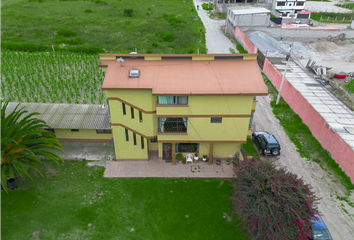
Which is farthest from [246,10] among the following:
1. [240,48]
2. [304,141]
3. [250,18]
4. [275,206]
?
[275,206]

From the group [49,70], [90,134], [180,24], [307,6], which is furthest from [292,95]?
[307,6]

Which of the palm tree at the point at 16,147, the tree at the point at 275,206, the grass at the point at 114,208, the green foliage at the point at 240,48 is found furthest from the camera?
the green foliage at the point at 240,48

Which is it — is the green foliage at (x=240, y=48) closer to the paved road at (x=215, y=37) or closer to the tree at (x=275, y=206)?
the paved road at (x=215, y=37)

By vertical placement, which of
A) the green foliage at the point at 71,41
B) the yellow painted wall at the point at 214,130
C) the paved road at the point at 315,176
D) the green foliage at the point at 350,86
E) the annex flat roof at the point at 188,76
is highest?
the annex flat roof at the point at 188,76

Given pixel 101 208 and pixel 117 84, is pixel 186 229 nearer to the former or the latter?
pixel 101 208

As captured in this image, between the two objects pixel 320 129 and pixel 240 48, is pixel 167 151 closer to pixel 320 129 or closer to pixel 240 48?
pixel 320 129

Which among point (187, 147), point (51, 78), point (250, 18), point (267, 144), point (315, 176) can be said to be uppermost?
point (250, 18)

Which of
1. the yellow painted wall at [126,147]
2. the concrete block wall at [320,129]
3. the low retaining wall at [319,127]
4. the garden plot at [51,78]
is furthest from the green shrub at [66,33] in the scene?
Result: the concrete block wall at [320,129]
